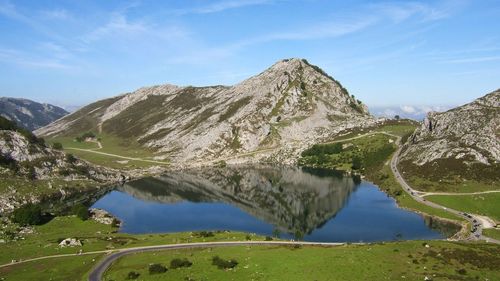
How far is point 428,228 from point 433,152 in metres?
76.1

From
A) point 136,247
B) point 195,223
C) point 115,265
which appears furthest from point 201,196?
point 115,265

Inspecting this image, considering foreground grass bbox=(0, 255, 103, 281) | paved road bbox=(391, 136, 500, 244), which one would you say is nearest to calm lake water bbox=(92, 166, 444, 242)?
paved road bbox=(391, 136, 500, 244)

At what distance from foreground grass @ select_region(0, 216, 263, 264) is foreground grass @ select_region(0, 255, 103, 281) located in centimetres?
690

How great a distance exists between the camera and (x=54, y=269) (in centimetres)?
8306

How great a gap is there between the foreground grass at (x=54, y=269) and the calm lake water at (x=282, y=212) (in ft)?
138

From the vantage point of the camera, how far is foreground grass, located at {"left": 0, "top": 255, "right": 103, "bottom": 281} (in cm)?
7850

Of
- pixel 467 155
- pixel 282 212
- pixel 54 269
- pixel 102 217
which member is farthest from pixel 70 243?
pixel 467 155

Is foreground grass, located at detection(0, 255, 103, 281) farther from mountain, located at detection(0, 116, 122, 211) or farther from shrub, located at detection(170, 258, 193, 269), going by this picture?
mountain, located at detection(0, 116, 122, 211)

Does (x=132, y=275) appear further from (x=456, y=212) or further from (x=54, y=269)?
(x=456, y=212)

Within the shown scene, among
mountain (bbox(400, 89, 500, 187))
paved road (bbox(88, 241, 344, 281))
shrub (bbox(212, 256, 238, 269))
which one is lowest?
paved road (bbox(88, 241, 344, 281))

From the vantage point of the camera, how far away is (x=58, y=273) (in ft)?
265

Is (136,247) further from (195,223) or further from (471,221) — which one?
(471,221)

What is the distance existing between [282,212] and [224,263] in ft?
249

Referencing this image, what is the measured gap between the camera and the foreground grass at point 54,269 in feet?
258
